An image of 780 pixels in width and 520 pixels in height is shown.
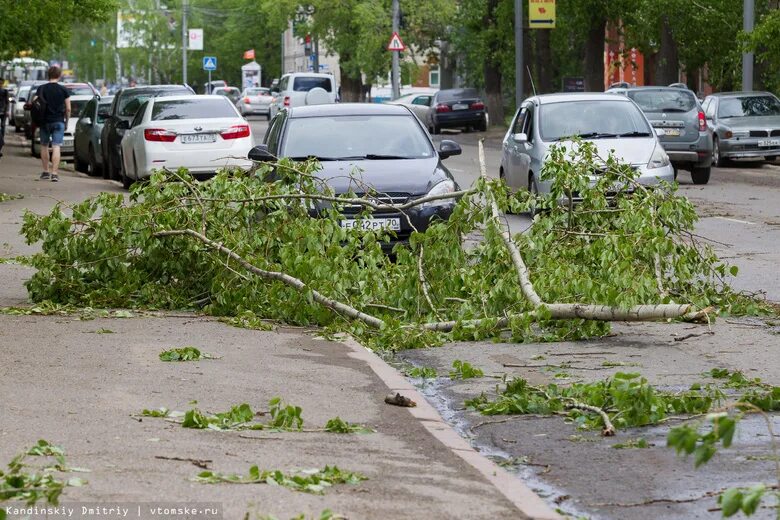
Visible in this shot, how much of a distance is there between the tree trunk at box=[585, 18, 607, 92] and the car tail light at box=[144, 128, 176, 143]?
25.9m

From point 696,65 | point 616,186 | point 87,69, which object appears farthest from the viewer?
point 87,69

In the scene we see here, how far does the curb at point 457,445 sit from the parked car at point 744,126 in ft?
79.1

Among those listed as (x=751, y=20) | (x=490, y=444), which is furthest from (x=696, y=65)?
(x=490, y=444)

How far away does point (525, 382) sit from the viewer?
8.12 meters

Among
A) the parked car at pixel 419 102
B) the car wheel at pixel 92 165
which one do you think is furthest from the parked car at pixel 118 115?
the parked car at pixel 419 102

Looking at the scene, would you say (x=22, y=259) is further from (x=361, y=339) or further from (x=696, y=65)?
(x=696, y=65)

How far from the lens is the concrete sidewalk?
5.56 m

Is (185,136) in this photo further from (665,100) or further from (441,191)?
(441,191)

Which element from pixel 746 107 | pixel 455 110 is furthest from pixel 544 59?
pixel 746 107

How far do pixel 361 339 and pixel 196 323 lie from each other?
4.30 feet

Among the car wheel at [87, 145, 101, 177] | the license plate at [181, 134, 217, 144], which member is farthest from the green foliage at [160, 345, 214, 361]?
the car wheel at [87, 145, 101, 177]

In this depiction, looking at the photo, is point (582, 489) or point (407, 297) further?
point (407, 297)

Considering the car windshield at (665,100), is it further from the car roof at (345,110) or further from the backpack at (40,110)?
the car roof at (345,110)

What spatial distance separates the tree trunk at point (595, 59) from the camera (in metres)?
49.4
